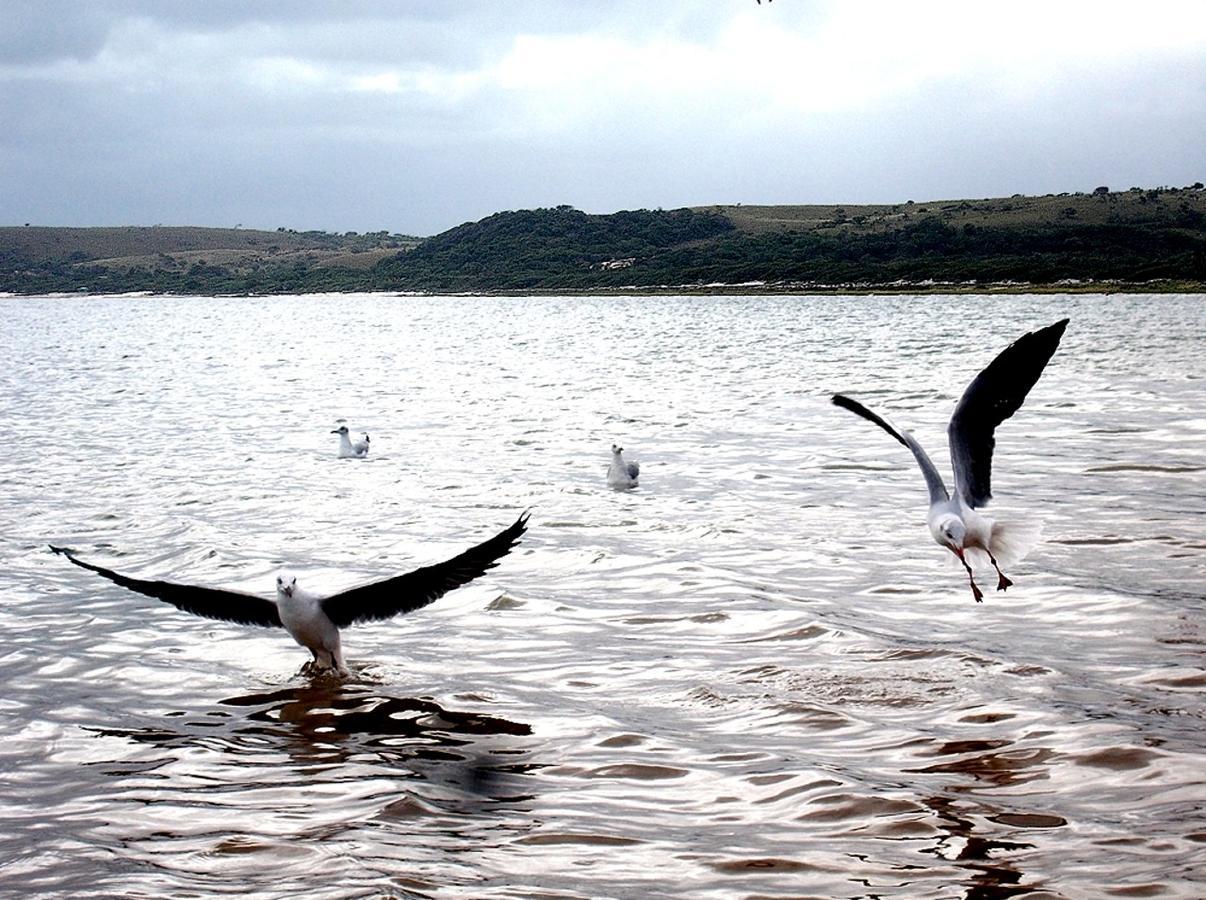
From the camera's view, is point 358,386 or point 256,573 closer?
point 256,573

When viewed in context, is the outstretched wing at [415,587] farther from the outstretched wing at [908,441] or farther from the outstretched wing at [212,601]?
the outstretched wing at [908,441]

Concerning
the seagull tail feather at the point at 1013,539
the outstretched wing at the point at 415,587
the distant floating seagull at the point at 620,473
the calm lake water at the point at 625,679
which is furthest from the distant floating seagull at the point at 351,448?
the seagull tail feather at the point at 1013,539

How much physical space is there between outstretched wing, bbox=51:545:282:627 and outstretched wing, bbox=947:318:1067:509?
4.66 metres

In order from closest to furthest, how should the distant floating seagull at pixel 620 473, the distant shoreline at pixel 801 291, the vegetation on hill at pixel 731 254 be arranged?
the distant floating seagull at pixel 620 473
the distant shoreline at pixel 801 291
the vegetation on hill at pixel 731 254

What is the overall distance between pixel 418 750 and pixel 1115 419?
16.2 metres

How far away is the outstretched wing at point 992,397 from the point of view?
29.7ft

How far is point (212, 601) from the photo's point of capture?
345 inches

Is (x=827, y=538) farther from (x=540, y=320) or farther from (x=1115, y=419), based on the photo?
(x=540, y=320)

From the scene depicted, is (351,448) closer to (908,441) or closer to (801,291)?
(908,441)

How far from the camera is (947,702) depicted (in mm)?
7648

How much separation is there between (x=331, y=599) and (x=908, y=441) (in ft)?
12.6

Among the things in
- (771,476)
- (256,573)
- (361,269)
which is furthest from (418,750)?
(361,269)

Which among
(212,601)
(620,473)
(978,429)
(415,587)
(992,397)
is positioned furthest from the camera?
(620,473)

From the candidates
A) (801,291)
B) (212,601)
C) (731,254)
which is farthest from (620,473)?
(731,254)
